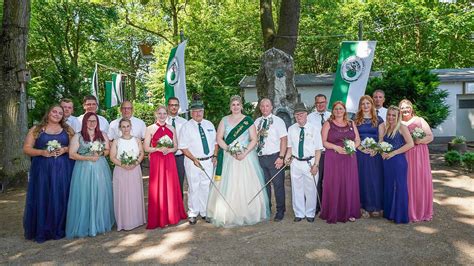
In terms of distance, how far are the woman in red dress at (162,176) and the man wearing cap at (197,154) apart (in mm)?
206

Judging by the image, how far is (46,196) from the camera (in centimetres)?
559

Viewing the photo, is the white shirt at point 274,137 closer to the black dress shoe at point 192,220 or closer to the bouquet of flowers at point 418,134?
the black dress shoe at point 192,220

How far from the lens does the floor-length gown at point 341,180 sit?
5.83 meters

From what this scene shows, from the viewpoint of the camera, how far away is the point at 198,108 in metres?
6.14

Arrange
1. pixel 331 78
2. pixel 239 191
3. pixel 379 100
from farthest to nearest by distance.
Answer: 1. pixel 331 78
2. pixel 379 100
3. pixel 239 191

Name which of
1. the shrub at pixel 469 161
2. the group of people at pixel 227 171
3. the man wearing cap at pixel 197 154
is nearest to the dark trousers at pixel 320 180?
the group of people at pixel 227 171

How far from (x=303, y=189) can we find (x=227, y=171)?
122 cm

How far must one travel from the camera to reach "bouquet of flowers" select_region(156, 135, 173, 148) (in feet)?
19.3

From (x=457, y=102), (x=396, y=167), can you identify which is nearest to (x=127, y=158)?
(x=396, y=167)

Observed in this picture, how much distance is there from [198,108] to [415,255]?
3615 mm

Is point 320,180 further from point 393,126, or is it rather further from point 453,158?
point 453,158

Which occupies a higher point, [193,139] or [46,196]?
[193,139]

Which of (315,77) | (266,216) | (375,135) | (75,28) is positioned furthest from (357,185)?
(75,28)

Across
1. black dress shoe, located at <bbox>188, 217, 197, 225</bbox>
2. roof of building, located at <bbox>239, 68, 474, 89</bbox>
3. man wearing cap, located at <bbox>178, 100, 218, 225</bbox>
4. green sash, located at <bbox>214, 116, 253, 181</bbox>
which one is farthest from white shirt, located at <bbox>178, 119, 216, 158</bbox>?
roof of building, located at <bbox>239, 68, 474, 89</bbox>
